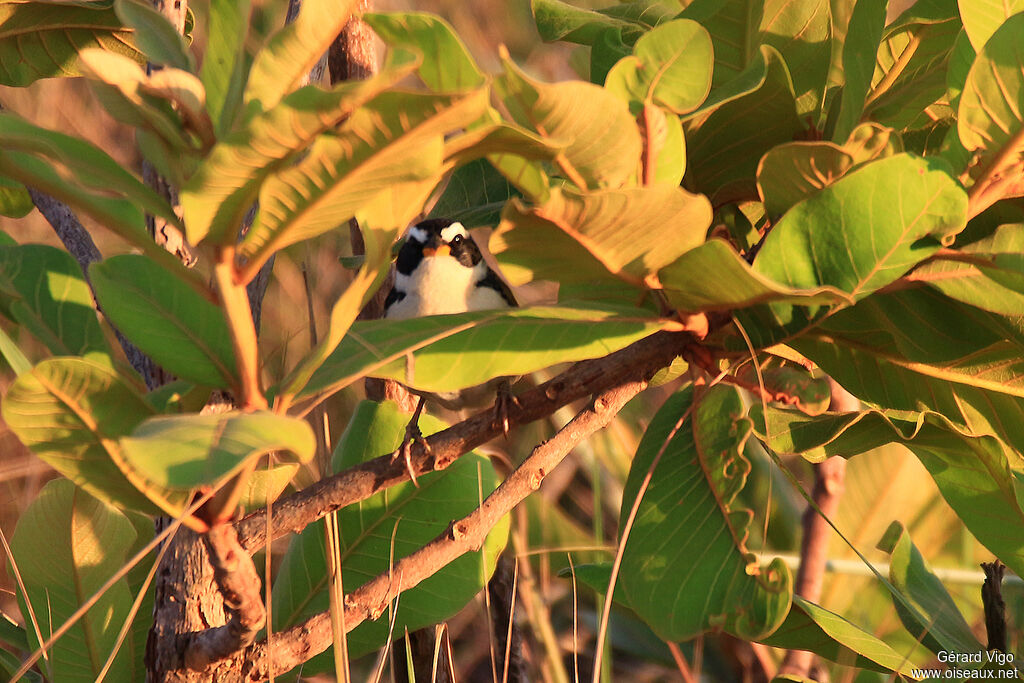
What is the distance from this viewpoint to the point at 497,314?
0.80 meters

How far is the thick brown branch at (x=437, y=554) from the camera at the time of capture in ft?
2.98

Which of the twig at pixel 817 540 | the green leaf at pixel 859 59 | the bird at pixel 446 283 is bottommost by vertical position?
the twig at pixel 817 540

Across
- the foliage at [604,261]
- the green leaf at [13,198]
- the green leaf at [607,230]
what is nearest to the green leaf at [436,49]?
the foliage at [604,261]

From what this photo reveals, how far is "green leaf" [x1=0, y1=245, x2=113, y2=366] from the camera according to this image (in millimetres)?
816

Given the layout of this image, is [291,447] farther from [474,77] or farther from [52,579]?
[52,579]

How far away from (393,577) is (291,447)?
413 millimetres

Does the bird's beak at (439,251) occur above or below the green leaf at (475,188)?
below

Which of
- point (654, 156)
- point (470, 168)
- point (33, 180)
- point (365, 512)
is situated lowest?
point (365, 512)

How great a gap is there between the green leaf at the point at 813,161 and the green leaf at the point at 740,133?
0.08 meters

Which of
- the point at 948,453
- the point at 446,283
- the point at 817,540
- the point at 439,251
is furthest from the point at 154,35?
the point at 439,251

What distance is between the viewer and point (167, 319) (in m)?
0.72

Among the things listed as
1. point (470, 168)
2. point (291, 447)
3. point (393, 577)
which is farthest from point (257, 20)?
point (291, 447)

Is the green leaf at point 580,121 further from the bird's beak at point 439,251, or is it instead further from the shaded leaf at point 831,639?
the bird's beak at point 439,251

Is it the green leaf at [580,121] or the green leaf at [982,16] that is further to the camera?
the green leaf at [982,16]
